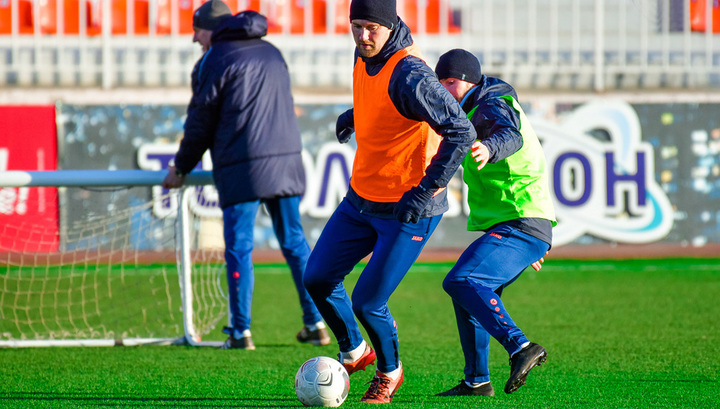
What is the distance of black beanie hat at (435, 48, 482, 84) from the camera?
3.99 m

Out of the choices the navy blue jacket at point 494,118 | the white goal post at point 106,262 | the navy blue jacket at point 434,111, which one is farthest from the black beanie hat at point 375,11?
the white goal post at point 106,262

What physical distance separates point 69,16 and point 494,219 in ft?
34.8

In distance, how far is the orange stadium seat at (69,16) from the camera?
12.9 m

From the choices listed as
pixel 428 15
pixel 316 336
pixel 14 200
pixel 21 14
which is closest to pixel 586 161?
pixel 428 15

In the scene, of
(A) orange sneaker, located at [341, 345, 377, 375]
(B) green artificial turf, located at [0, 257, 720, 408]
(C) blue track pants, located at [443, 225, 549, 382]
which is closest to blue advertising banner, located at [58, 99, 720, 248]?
(B) green artificial turf, located at [0, 257, 720, 408]

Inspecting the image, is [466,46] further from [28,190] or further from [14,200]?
[14,200]

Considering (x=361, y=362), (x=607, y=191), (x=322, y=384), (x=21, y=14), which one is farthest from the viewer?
(x=21, y=14)

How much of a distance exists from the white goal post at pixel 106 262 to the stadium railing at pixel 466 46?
2226mm

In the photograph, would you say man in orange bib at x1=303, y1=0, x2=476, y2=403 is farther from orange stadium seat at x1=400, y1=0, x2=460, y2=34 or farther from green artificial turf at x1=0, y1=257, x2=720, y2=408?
orange stadium seat at x1=400, y1=0, x2=460, y2=34

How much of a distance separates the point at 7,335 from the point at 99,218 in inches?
177

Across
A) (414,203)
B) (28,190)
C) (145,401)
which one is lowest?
(145,401)

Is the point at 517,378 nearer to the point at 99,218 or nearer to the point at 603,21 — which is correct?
the point at 99,218

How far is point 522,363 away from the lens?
3.63m

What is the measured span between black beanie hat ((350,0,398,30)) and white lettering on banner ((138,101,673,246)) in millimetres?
7323
